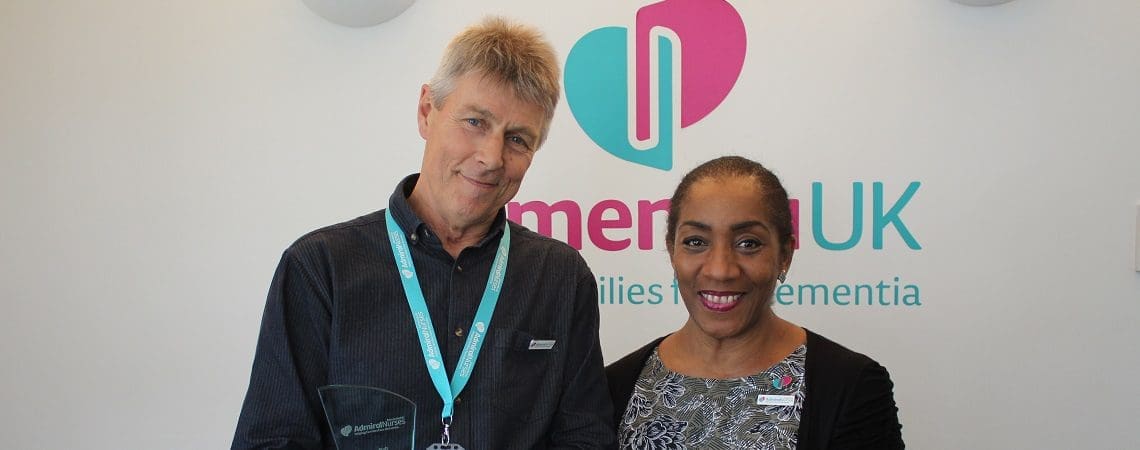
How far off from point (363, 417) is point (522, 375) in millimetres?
326

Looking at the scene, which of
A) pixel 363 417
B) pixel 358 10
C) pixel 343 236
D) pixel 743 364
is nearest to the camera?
pixel 363 417

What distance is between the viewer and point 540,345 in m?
1.94

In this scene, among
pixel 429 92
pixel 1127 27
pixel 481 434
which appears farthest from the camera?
pixel 1127 27

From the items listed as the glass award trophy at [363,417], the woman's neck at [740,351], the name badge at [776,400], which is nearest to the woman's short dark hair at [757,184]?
the woman's neck at [740,351]

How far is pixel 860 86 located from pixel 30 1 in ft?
9.62

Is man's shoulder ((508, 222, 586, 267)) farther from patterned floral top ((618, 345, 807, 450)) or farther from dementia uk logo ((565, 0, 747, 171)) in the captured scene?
dementia uk logo ((565, 0, 747, 171))

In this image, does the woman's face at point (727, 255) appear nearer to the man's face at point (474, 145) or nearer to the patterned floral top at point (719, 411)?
the patterned floral top at point (719, 411)

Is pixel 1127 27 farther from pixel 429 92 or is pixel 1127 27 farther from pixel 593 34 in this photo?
pixel 429 92

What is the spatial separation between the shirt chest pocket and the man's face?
0.26 meters

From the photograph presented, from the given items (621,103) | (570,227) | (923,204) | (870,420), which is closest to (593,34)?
(621,103)

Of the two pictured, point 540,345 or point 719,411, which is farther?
point 719,411

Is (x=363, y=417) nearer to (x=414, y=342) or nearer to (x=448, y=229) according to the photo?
(x=414, y=342)

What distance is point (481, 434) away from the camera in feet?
5.92

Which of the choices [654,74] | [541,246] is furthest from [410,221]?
[654,74]
